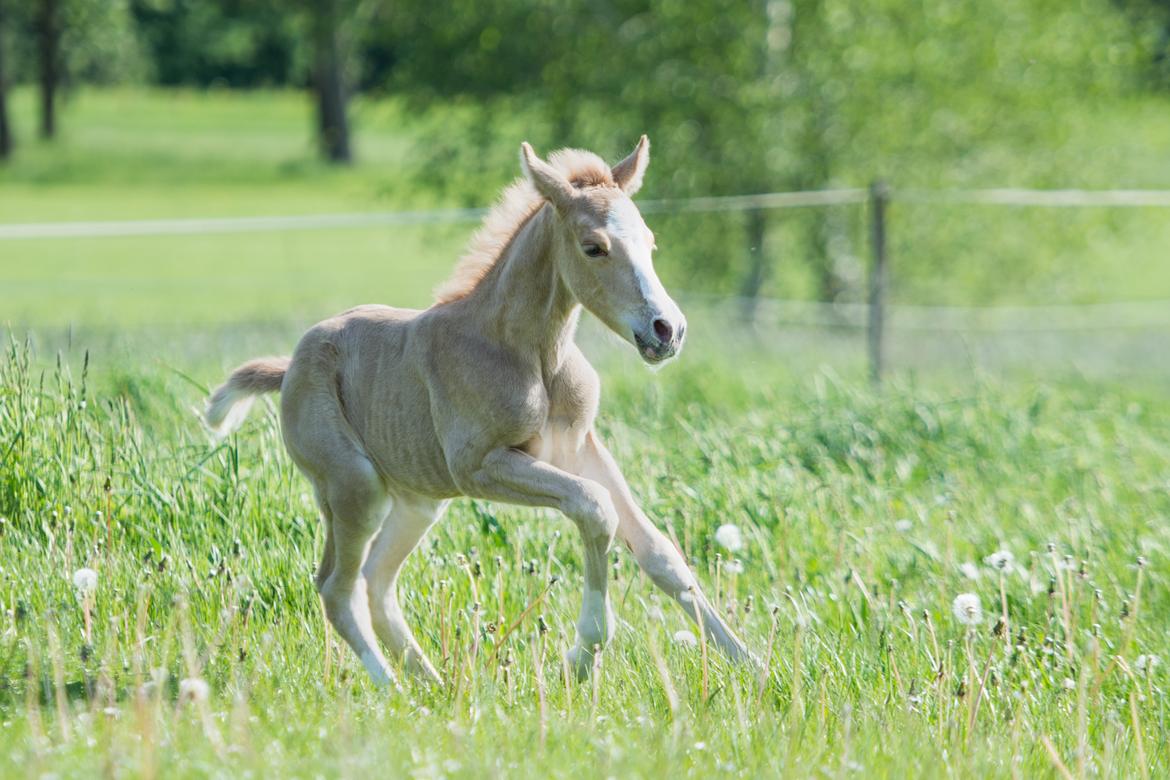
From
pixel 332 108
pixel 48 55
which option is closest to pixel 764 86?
pixel 332 108

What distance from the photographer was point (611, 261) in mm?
3932

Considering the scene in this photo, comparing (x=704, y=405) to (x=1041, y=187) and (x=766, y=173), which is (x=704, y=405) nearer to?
(x=766, y=173)

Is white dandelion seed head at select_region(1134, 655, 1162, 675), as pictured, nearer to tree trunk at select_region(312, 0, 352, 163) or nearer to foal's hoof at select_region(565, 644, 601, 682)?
foal's hoof at select_region(565, 644, 601, 682)

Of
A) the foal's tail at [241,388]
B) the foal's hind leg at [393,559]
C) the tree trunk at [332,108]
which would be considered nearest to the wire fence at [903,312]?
the foal's tail at [241,388]

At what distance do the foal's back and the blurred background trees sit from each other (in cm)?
896

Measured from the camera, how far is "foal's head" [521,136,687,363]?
12.5 feet

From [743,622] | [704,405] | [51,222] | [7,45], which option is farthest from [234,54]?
[743,622]

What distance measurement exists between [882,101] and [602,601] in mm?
9958

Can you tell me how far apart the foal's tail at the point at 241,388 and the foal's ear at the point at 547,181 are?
1170 mm

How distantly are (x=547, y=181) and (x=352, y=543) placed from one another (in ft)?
4.07

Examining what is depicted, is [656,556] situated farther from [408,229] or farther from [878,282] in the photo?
[408,229]

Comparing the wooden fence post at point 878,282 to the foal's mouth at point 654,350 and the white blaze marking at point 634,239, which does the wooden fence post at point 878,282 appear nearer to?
the white blaze marking at point 634,239

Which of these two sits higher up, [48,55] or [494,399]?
[48,55]

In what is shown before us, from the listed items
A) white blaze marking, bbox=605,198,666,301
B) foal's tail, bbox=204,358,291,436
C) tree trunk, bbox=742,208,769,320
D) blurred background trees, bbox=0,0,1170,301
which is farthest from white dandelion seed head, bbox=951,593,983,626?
blurred background trees, bbox=0,0,1170,301
